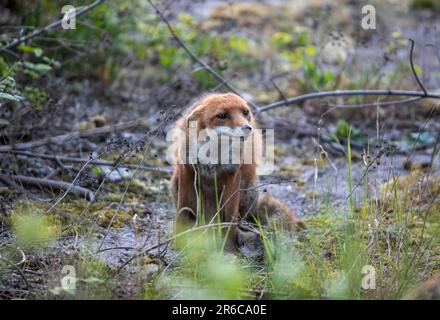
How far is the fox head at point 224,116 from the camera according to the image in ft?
19.0

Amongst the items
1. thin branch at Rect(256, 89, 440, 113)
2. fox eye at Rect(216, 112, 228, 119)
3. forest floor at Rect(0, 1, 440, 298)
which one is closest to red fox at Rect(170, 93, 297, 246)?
fox eye at Rect(216, 112, 228, 119)

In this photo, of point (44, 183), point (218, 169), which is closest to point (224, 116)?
point (218, 169)

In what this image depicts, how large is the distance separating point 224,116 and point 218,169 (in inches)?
21.6

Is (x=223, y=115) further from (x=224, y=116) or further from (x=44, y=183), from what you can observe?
(x=44, y=183)

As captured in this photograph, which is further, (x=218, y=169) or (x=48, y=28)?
(x=48, y=28)

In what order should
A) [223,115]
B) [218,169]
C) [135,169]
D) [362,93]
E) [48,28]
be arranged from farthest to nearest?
[362,93]
[48,28]
[135,169]
[218,169]
[223,115]

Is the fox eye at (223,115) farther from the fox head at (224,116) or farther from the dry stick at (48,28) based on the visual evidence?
the dry stick at (48,28)

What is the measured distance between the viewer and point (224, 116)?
5.87 meters

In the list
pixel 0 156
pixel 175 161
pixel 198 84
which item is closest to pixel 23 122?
pixel 0 156

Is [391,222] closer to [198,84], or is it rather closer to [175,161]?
[175,161]

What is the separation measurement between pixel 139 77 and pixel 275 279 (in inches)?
282

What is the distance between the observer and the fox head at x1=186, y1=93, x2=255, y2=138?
5.78m

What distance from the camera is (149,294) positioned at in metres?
4.23

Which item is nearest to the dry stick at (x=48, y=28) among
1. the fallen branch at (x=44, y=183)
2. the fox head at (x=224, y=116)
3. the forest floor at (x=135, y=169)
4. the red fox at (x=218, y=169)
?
the forest floor at (x=135, y=169)
